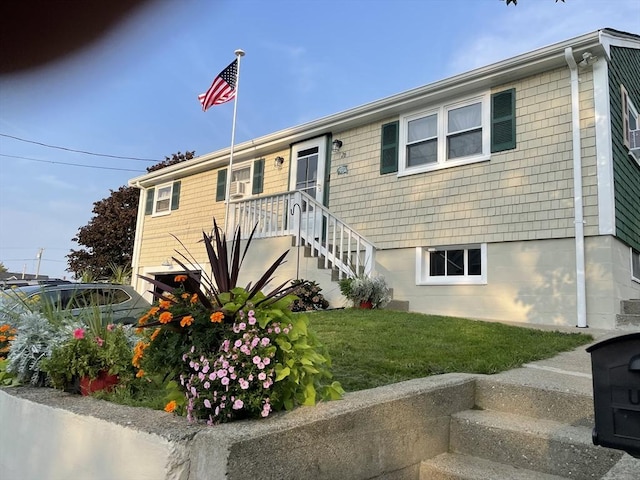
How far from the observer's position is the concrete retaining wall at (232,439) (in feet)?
5.62

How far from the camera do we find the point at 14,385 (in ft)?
9.39

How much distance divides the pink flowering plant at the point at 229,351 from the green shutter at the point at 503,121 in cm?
724

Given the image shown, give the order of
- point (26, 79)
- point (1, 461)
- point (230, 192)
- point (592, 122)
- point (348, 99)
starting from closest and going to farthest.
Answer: point (26, 79), point (1, 461), point (592, 122), point (230, 192), point (348, 99)

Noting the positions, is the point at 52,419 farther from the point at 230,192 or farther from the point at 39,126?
the point at 230,192

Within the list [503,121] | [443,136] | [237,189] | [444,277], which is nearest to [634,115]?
[503,121]

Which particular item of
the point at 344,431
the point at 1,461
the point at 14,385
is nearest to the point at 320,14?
the point at 344,431

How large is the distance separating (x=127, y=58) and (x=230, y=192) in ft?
38.9

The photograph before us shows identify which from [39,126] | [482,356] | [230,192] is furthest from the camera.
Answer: [230,192]

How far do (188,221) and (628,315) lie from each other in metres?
12.0

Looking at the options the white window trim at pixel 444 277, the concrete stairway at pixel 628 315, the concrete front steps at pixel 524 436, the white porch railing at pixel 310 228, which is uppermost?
the white porch railing at pixel 310 228

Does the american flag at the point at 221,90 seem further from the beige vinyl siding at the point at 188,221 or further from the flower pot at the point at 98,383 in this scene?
the flower pot at the point at 98,383

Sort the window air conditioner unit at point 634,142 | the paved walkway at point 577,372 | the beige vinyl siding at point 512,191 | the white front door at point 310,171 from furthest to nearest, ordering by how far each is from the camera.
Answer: the white front door at point 310,171 → the window air conditioner unit at point 634,142 → the beige vinyl siding at point 512,191 → the paved walkway at point 577,372

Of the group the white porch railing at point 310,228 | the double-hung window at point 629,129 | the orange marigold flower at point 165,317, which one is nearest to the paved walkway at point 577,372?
the orange marigold flower at point 165,317

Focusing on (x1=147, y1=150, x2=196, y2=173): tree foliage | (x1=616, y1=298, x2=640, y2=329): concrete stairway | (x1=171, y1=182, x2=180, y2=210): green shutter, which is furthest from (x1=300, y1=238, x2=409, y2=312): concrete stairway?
(x1=147, y1=150, x2=196, y2=173): tree foliage
